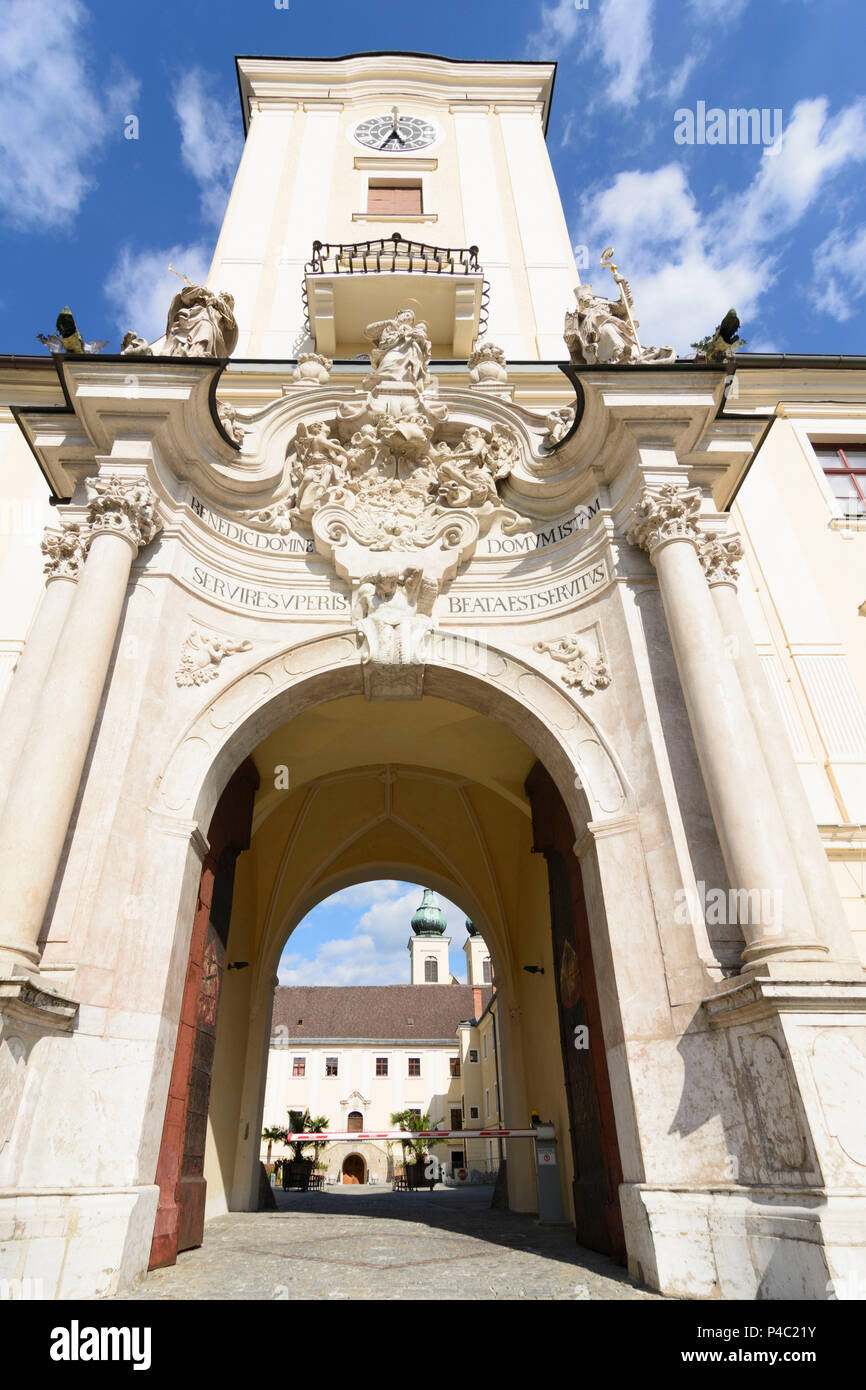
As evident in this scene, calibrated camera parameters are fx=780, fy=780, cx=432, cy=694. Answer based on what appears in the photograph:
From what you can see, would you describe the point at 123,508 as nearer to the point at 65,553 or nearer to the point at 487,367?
the point at 65,553

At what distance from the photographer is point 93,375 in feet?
23.2

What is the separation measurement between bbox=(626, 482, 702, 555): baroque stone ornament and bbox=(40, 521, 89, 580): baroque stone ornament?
15.9 ft

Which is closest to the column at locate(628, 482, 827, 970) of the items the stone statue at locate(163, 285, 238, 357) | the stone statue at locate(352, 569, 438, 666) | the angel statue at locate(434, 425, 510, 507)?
the angel statue at locate(434, 425, 510, 507)

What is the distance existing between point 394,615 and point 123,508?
2520 mm

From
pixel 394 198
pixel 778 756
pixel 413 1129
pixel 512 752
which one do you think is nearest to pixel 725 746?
pixel 778 756

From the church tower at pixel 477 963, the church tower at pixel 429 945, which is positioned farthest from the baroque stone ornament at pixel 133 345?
the church tower at pixel 429 945

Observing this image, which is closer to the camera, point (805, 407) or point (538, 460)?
point (538, 460)

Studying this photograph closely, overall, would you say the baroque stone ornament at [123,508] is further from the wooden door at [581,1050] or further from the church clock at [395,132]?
the church clock at [395,132]

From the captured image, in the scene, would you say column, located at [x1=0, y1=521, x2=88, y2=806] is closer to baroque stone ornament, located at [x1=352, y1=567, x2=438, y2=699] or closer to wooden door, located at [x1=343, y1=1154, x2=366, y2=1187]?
baroque stone ornament, located at [x1=352, y1=567, x2=438, y2=699]

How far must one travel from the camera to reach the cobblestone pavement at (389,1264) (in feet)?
14.6
